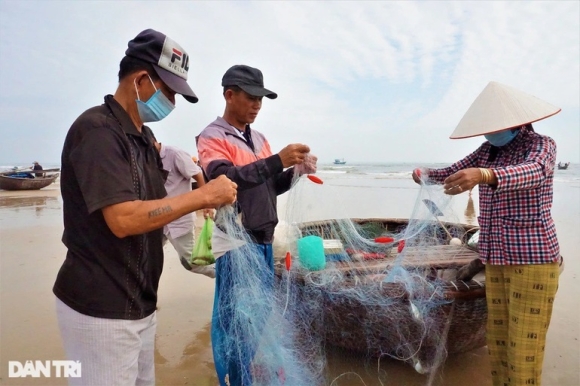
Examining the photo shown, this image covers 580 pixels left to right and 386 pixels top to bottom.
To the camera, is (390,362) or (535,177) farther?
(390,362)

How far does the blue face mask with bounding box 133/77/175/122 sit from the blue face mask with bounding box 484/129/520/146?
1.96 meters

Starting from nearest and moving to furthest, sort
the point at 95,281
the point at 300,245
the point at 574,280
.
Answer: the point at 95,281 → the point at 300,245 → the point at 574,280

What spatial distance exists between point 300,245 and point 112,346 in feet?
6.37

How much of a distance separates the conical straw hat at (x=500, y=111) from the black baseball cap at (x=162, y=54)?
1.84 meters


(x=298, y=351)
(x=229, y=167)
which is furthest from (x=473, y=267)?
(x=229, y=167)

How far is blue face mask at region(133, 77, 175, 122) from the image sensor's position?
61.8 inches

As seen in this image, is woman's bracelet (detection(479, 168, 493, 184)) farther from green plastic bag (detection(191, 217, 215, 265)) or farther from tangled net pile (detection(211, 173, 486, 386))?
green plastic bag (detection(191, 217, 215, 265))

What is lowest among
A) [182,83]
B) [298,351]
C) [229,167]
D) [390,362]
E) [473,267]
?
[390,362]

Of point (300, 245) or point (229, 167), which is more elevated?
point (229, 167)

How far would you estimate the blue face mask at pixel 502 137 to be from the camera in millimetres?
2375

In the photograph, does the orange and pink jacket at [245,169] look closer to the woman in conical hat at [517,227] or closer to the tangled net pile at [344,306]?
the tangled net pile at [344,306]

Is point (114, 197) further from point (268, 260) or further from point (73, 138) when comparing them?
point (268, 260)

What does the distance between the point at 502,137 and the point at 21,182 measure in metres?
23.5

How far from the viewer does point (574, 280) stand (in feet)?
18.1
